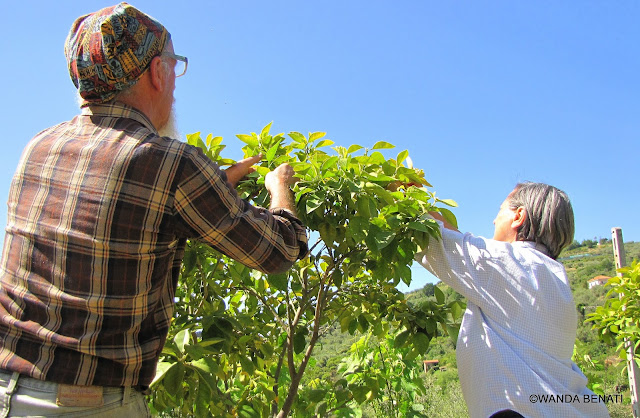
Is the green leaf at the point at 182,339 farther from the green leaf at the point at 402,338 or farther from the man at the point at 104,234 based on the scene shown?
the green leaf at the point at 402,338

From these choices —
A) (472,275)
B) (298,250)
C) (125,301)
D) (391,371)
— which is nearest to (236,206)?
(298,250)

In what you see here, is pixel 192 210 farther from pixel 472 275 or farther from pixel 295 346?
pixel 295 346

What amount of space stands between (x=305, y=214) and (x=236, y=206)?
1.90 ft

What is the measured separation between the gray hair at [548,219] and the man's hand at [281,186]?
0.98 meters

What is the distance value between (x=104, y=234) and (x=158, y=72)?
1.67 feet

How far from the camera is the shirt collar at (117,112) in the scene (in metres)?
1.42

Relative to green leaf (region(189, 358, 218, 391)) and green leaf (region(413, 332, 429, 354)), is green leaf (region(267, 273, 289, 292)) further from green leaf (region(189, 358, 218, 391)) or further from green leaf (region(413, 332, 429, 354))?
green leaf (region(413, 332, 429, 354))

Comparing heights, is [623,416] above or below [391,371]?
below

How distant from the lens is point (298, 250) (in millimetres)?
1559

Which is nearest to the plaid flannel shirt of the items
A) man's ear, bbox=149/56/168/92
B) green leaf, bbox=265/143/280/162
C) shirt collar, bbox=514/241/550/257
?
man's ear, bbox=149/56/168/92

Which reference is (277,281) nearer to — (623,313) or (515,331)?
(515,331)

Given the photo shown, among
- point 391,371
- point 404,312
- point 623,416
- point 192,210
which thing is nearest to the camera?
point 192,210

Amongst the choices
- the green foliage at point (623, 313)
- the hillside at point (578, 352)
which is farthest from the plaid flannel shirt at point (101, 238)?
the green foliage at point (623, 313)

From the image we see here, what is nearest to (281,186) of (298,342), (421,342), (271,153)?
Result: (271,153)
